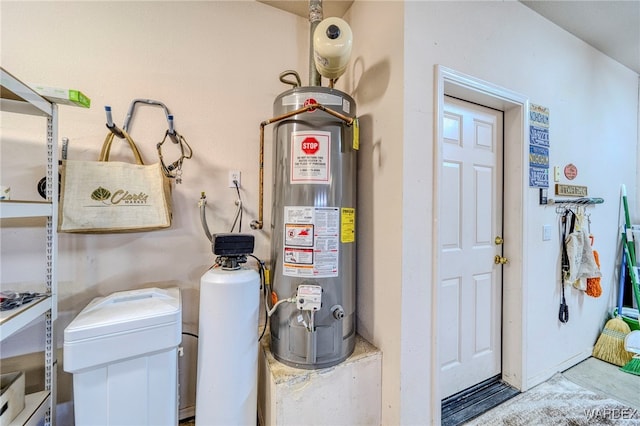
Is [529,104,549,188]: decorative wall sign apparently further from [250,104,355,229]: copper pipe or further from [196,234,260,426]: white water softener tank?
[196,234,260,426]: white water softener tank

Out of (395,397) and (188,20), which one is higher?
(188,20)

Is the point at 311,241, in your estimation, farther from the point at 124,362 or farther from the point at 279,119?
the point at 124,362

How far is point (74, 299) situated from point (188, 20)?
67.3 inches

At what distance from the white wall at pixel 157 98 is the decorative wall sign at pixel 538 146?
5.63 ft

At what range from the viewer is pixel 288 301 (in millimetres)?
1271

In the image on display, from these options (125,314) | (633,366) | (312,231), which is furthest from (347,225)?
(633,366)

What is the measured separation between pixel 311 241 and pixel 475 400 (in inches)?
61.5

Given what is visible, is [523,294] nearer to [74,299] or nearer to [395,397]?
[395,397]

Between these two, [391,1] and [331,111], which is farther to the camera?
[391,1]

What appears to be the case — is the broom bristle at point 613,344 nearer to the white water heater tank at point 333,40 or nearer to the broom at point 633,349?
the broom at point 633,349

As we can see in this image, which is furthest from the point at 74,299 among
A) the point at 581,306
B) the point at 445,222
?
the point at 581,306

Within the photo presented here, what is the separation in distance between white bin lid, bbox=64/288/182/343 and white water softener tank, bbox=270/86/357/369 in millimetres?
504

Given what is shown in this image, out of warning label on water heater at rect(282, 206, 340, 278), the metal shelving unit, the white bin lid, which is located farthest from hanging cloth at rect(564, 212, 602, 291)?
the metal shelving unit

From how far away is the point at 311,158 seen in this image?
1283 mm
